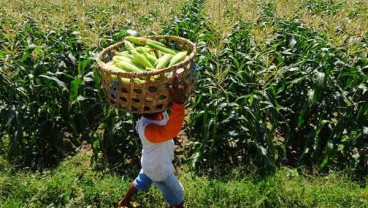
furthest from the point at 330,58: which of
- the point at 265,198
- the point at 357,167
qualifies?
the point at 265,198

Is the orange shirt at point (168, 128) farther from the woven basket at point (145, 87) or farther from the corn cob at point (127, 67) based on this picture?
the corn cob at point (127, 67)

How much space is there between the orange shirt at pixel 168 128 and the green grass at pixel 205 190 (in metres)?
1.41

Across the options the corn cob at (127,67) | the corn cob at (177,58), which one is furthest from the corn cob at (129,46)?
the corn cob at (177,58)

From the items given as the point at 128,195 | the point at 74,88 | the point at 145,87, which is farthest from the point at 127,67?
the point at 74,88

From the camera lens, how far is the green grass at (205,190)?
173 inches

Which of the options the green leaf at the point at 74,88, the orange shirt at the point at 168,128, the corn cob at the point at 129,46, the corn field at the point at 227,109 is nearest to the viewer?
the orange shirt at the point at 168,128

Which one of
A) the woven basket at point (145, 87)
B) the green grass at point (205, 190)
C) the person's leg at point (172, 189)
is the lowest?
the green grass at point (205, 190)

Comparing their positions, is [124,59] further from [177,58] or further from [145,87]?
[145,87]

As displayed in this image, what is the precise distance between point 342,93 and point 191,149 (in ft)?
7.16

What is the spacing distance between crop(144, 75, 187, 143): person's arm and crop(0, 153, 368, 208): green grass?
56.0 inches

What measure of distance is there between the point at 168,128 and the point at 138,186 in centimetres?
114

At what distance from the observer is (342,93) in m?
4.84

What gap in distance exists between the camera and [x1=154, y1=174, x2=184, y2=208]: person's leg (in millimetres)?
3820

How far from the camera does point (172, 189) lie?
152 inches
